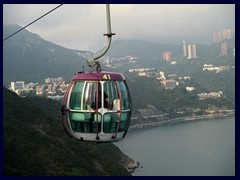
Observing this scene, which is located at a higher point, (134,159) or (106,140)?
(106,140)

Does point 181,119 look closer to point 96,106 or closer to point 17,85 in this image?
point 17,85

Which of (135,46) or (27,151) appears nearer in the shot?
(27,151)

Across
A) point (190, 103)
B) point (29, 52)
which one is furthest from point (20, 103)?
point (29, 52)

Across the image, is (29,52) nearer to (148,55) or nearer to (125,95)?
(148,55)

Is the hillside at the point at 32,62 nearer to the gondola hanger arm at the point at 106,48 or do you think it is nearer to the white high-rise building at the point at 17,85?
the white high-rise building at the point at 17,85

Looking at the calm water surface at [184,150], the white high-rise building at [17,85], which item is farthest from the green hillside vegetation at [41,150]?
the white high-rise building at [17,85]

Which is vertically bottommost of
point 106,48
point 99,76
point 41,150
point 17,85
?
point 41,150

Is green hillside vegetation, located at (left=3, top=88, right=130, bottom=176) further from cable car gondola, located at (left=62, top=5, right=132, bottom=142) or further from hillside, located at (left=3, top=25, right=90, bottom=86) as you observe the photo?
hillside, located at (left=3, top=25, right=90, bottom=86)

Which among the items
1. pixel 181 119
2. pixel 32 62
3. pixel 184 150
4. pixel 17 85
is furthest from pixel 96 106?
pixel 32 62

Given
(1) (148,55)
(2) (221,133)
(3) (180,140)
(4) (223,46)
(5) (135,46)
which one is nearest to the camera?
(3) (180,140)
